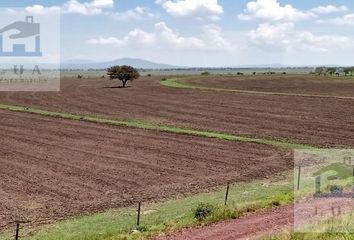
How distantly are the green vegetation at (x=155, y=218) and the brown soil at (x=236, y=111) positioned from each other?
18.7 m

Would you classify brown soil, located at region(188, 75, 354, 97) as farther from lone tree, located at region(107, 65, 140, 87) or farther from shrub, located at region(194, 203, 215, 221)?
shrub, located at region(194, 203, 215, 221)

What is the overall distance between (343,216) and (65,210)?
1218 centimetres

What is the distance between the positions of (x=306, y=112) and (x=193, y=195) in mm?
37761

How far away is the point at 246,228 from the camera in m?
16.4

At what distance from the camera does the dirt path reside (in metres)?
15.5

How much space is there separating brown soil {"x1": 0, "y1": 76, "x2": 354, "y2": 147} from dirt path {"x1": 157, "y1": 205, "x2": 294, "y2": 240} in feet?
77.5

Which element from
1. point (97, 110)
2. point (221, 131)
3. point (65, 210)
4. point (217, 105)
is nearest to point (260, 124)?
point (221, 131)

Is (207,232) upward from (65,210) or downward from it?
upward

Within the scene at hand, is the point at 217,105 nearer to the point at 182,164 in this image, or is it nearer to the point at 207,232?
the point at 182,164

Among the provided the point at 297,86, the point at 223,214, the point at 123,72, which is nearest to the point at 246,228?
the point at 223,214

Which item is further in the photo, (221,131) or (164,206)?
(221,131)

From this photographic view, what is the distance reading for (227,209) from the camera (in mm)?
19000

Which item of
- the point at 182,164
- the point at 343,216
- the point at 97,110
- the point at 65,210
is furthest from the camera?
the point at 97,110

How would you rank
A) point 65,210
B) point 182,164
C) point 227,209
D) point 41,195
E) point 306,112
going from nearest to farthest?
1. point 227,209
2. point 65,210
3. point 41,195
4. point 182,164
5. point 306,112
